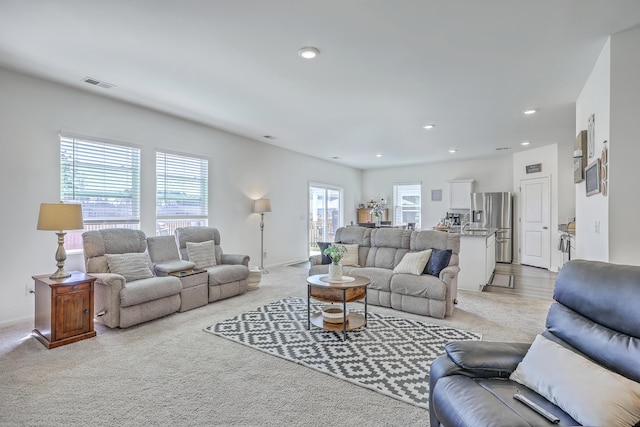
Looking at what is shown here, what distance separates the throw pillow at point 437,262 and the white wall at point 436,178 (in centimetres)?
533

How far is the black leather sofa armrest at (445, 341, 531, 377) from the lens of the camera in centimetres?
163

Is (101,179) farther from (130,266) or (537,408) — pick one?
(537,408)

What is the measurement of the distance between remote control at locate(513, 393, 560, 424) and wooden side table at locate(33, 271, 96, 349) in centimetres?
358

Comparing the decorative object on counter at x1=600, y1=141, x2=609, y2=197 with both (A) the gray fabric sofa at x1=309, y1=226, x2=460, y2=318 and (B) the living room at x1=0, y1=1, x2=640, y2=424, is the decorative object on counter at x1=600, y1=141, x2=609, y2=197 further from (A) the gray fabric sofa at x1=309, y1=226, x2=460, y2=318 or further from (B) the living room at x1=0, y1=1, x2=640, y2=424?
(A) the gray fabric sofa at x1=309, y1=226, x2=460, y2=318

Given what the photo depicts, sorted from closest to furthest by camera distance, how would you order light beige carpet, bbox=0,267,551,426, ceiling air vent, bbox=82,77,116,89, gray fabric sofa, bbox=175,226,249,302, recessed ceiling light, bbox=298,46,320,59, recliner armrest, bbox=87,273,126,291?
light beige carpet, bbox=0,267,551,426 < recessed ceiling light, bbox=298,46,320,59 < recliner armrest, bbox=87,273,126,291 < ceiling air vent, bbox=82,77,116,89 < gray fabric sofa, bbox=175,226,249,302

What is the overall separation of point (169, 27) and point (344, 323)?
2.94 m

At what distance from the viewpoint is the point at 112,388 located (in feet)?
7.51

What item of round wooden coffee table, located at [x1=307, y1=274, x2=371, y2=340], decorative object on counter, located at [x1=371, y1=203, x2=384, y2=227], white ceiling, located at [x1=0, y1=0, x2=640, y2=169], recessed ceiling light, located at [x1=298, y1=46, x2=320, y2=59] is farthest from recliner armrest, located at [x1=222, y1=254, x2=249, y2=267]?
decorative object on counter, located at [x1=371, y1=203, x2=384, y2=227]

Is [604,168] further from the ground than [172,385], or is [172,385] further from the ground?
[604,168]

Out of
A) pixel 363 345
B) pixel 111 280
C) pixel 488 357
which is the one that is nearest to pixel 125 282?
pixel 111 280

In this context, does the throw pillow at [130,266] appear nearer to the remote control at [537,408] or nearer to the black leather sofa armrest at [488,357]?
the black leather sofa armrest at [488,357]

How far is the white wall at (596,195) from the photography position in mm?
2770

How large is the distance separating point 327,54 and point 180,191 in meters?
3.36

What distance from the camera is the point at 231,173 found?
19.8 ft
